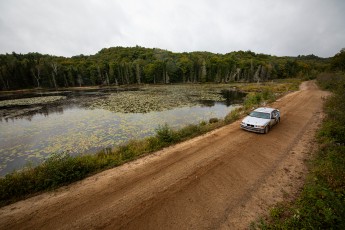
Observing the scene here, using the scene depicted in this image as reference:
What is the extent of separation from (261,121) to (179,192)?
9.52 metres

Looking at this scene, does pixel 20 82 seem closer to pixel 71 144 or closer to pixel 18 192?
pixel 71 144

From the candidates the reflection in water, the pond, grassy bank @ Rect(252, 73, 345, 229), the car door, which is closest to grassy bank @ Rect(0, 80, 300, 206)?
the pond

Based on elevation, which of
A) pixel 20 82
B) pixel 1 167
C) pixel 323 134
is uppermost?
pixel 20 82

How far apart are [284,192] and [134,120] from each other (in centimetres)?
1677

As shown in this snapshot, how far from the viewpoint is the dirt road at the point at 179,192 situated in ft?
18.7

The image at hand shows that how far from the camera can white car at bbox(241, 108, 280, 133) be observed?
12609 mm

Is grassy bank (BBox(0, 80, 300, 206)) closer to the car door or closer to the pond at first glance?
the pond

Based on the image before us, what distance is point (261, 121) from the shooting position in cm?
1296

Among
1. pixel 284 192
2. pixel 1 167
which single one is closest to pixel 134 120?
pixel 1 167

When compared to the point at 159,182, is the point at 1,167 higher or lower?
lower

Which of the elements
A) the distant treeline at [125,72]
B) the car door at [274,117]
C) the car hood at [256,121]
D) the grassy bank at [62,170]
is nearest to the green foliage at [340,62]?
the distant treeline at [125,72]

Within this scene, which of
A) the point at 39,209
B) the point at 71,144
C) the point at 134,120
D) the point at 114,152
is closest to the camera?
the point at 39,209

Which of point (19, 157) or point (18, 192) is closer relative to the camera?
point (18, 192)

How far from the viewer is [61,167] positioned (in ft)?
26.1
